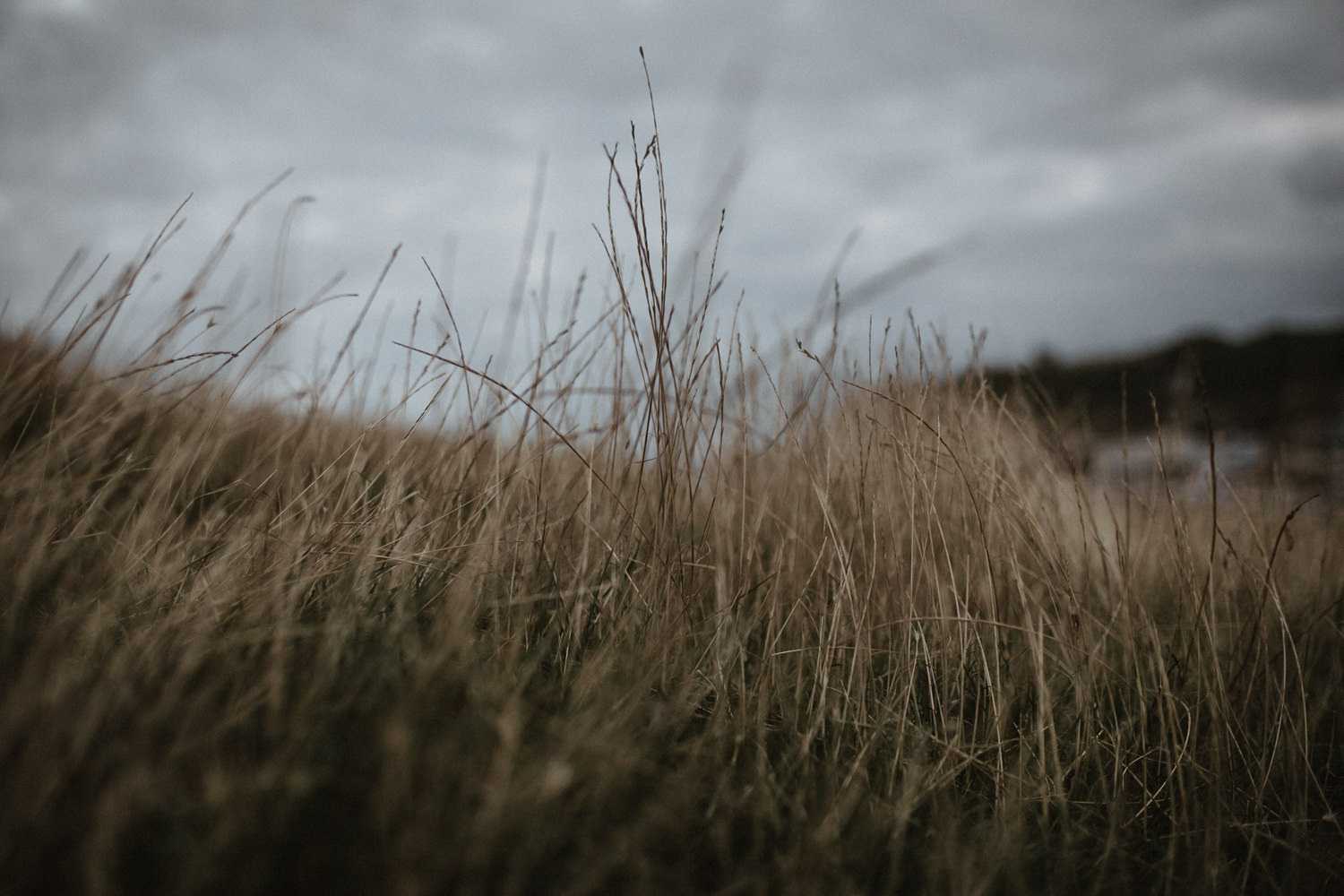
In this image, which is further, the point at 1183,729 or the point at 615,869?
the point at 1183,729

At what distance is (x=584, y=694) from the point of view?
1104 millimetres

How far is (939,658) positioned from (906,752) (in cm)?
32

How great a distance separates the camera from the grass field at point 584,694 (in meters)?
0.78

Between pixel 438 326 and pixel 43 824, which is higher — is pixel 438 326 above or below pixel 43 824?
above

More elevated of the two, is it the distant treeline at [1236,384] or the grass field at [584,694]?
the distant treeline at [1236,384]

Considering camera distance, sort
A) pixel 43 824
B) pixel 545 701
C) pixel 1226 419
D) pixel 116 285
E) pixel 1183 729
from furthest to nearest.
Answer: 1. pixel 1226 419
2. pixel 1183 729
3. pixel 116 285
4. pixel 545 701
5. pixel 43 824

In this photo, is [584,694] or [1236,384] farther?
[1236,384]

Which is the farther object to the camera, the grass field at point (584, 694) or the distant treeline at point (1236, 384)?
the distant treeline at point (1236, 384)

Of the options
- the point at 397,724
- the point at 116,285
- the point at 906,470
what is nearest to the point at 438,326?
the point at 116,285

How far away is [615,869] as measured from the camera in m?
0.89

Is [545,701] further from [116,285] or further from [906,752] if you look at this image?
[116,285]

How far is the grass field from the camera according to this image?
2.55ft

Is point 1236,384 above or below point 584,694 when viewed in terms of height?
above

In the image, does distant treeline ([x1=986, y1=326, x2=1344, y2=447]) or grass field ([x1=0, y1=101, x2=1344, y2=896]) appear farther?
distant treeline ([x1=986, y1=326, x2=1344, y2=447])
